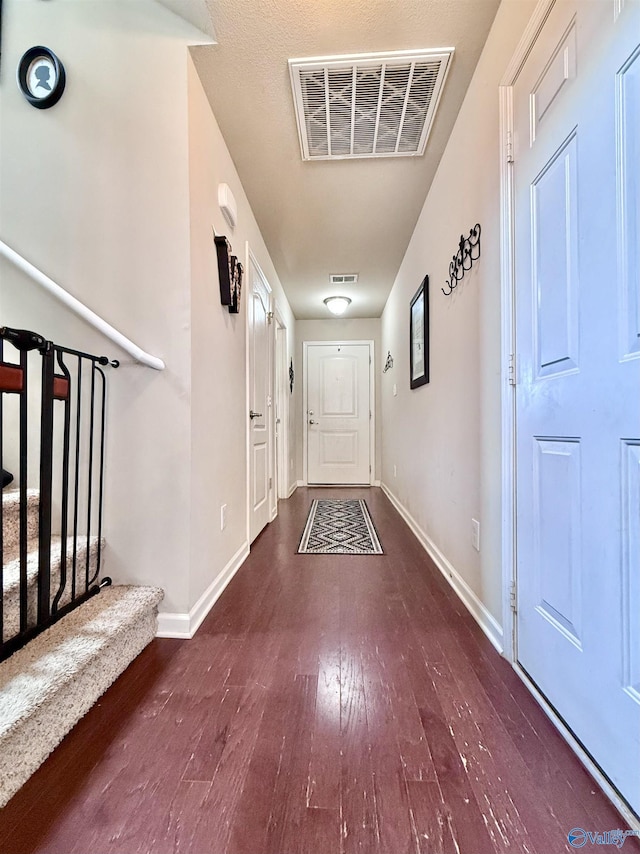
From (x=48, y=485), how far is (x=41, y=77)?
5.68ft

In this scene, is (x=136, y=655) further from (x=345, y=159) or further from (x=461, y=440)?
(x=345, y=159)

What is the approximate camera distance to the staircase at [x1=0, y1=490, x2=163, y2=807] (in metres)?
0.82

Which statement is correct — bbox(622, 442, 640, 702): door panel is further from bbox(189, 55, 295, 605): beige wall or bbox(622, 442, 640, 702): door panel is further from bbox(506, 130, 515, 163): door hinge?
bbox(189, 55, 295, 605): beige wall

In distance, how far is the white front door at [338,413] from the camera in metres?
5.16

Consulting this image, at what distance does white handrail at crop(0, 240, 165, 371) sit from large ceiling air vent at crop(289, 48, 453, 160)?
134 centimetres

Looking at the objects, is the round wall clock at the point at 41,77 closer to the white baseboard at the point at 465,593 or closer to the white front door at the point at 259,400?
the white front door at the point at 259,400

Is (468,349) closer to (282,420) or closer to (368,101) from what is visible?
(368,101)

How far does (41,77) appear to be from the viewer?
1489 mm

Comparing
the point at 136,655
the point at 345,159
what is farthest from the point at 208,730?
the point at 345,159

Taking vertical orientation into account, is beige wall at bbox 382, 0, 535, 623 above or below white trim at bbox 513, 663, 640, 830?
above

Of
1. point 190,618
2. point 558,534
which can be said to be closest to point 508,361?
point 558,534

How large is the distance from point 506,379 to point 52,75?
2.20m

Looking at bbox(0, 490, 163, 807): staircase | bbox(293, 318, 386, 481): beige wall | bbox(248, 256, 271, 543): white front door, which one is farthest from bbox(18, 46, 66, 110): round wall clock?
bbox(293, 318, 386, 481): beige wall

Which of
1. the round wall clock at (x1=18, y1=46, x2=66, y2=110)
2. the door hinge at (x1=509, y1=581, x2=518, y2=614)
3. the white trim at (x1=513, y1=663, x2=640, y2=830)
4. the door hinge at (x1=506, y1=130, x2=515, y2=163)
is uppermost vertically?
the round wall clock at (x1=18, y1=46, x2=66, y2=110)
